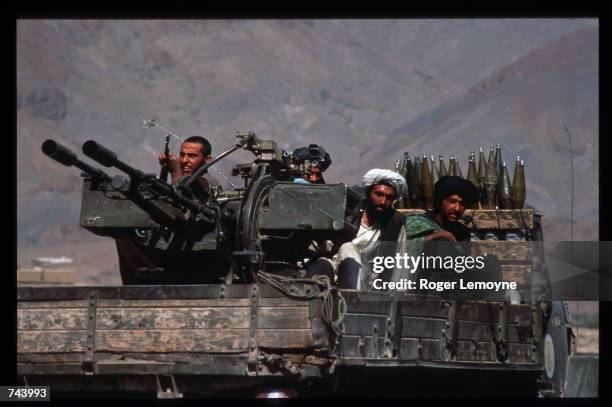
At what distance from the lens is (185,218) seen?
9.76m

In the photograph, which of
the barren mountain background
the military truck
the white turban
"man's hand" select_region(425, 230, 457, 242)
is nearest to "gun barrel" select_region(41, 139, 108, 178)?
the military truck

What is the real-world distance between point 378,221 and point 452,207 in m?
0.61

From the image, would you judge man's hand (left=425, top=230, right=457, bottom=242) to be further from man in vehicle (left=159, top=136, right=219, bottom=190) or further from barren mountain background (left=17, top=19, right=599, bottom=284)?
barren mountain background (left=17, top=19, right=599, bottom=284)

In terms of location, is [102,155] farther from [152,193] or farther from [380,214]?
[380,214]

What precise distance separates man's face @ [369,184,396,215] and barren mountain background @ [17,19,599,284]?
7123 centimetres

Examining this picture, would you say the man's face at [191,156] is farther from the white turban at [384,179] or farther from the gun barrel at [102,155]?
the gun barrel at [102,155]

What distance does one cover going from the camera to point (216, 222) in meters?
9.88

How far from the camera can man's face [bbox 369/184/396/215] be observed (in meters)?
11.4

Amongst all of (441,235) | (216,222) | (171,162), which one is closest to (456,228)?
(441,235)

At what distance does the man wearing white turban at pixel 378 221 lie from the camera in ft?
37.0

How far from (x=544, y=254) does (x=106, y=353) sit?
503 centimetres

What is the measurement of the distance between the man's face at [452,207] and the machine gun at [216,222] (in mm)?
1380

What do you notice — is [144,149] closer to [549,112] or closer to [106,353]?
[549,112]
